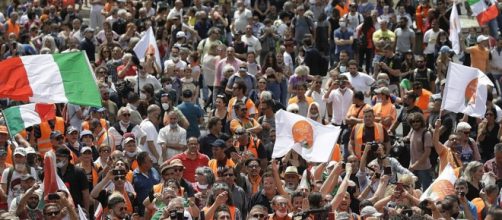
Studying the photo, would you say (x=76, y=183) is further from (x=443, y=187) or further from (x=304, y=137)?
(x=443, y=187)

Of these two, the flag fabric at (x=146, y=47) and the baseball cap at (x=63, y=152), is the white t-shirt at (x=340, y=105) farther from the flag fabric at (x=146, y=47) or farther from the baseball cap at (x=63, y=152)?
the baseball cap at (x=63, y=152)

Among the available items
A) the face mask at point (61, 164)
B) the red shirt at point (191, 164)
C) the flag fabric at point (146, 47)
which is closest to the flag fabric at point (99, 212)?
the face mask at point (61, 164)

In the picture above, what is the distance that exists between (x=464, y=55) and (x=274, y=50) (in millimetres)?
3331

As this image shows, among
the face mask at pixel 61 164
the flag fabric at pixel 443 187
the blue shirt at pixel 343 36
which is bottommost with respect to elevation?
the blue shirt at pixel 343 36

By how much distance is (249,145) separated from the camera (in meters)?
19.7

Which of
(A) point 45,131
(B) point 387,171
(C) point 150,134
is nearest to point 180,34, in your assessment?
(C) point 150,134

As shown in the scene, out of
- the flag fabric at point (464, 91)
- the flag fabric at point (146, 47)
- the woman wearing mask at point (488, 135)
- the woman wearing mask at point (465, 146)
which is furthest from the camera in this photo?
the flag fabric at point (146, 47)

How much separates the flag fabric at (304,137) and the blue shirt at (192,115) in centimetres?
302

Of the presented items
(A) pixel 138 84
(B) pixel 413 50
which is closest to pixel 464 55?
(B) pixel 413 50

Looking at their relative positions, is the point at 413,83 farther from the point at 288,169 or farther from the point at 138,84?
the point at 288,169

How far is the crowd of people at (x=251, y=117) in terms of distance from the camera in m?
16.3

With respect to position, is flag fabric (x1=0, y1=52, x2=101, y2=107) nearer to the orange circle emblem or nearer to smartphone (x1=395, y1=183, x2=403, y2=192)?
the orange circle emblem

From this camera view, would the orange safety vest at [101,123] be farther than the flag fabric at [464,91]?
Yes

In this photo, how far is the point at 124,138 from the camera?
19438mm
